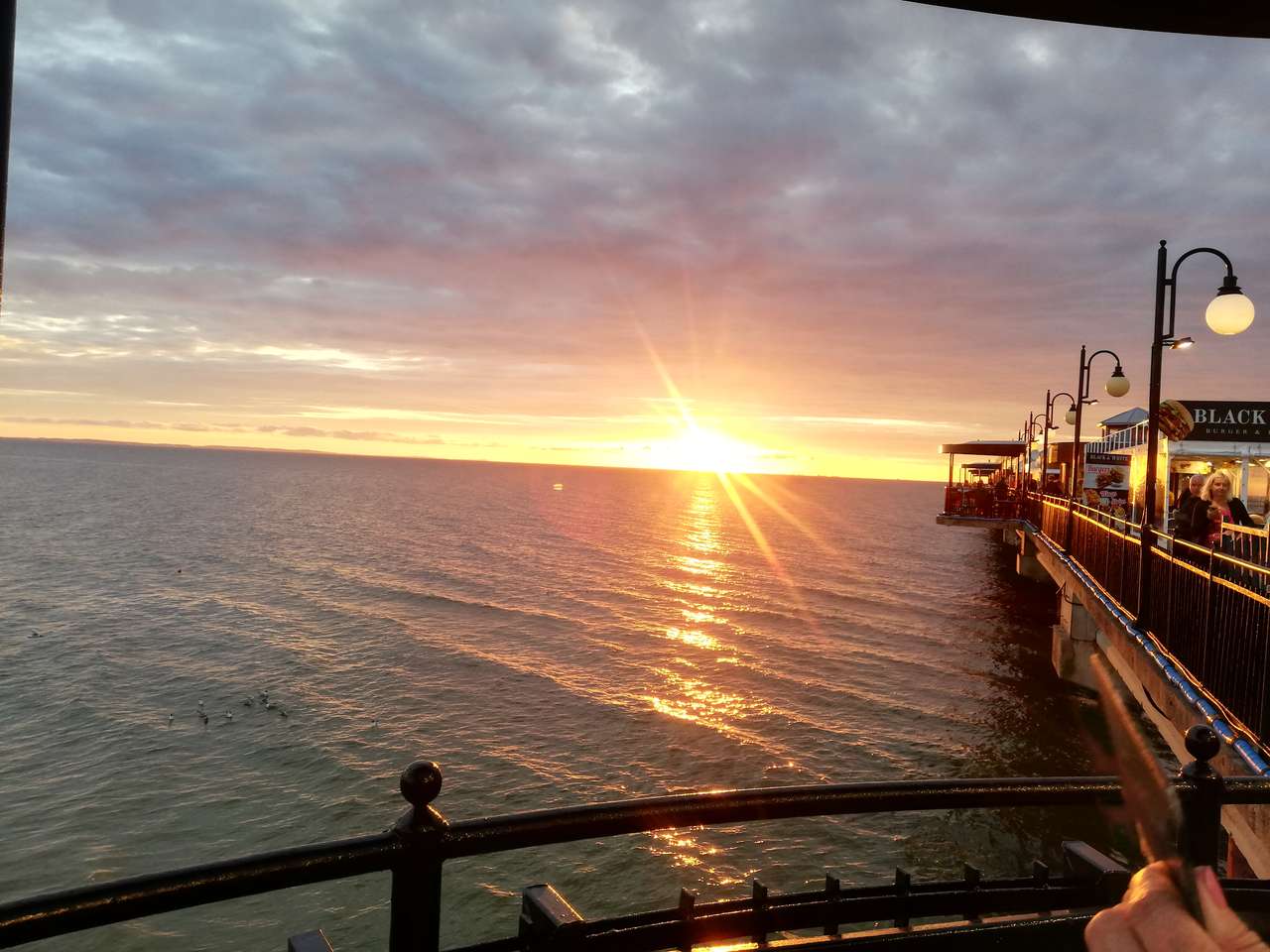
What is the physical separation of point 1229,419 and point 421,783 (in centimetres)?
2374

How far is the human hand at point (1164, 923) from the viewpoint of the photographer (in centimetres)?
82

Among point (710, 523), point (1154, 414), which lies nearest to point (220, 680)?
point (1154, 414)

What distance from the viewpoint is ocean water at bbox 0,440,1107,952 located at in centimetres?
1638

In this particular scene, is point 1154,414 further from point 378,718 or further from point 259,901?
point 378,718

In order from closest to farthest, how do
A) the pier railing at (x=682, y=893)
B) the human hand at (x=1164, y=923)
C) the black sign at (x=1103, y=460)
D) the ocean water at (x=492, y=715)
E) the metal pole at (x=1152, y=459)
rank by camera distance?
the human hand at (x=1164, y=923)
the pier railing at (x=682, y=893)
the metal pole at (x=1152, y=459)
the ocean water at (x=492, y=715)
the black sign at (x=1103, y=460)

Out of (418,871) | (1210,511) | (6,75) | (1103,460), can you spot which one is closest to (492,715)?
(1210,511)

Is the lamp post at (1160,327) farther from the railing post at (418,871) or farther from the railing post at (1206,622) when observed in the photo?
the railing post at (418,871)

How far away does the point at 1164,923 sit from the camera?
2.83 feet

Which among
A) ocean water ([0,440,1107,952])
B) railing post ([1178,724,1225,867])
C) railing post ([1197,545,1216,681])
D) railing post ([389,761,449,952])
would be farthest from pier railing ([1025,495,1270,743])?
railing post ([389,761,449,952])

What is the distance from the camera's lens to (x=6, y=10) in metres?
1.57

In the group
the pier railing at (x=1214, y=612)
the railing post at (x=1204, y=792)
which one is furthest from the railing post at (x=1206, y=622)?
the railing post at (x=1204, y=792)

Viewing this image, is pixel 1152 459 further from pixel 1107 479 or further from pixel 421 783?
pixel 1107 479

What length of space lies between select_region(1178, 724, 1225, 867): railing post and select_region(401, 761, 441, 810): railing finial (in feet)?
7.08

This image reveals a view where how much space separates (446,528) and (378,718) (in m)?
62.7
